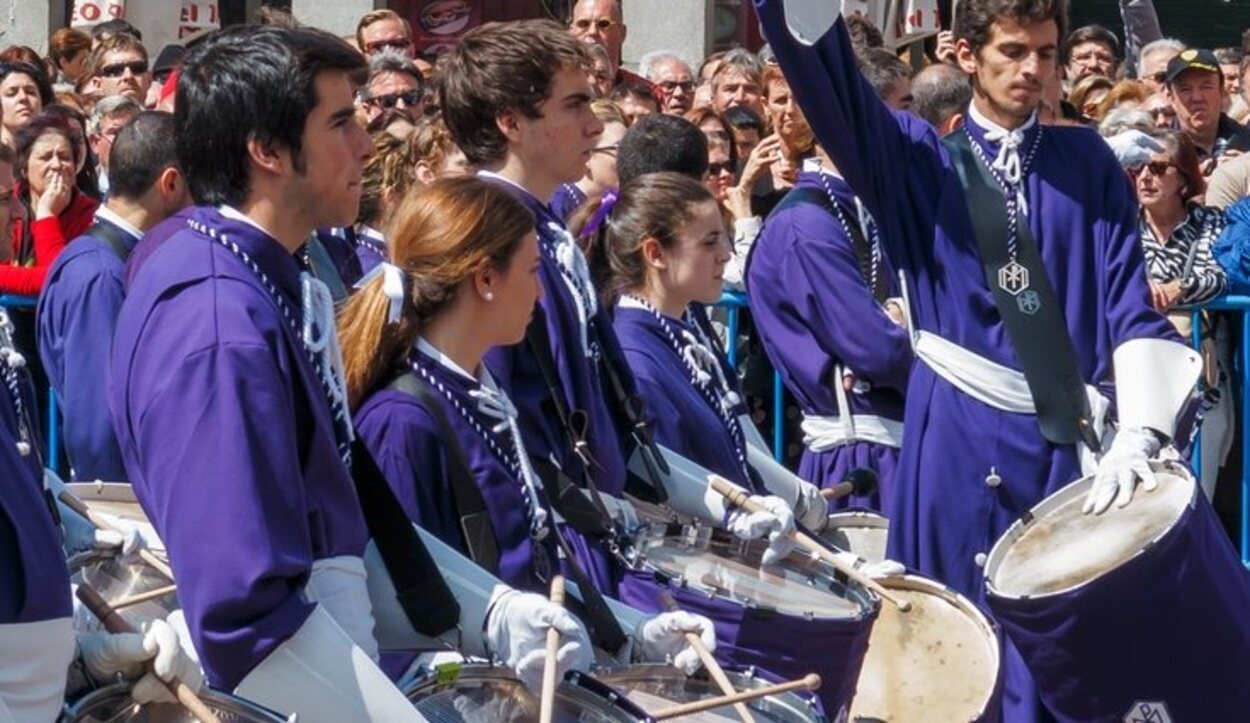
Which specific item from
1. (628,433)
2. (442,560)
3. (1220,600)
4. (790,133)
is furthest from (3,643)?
(790,133)

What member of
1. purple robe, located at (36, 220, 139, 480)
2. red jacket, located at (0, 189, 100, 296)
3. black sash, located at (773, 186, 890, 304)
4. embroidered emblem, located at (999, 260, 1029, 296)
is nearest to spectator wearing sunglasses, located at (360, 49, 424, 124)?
red jacket, located at (0, 189, 100, 296)

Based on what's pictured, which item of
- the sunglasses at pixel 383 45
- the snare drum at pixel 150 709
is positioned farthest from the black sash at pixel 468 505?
the sunglasses at pixel 383 45

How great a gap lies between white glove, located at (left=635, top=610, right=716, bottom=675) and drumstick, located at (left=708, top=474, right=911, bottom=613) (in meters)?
0.89

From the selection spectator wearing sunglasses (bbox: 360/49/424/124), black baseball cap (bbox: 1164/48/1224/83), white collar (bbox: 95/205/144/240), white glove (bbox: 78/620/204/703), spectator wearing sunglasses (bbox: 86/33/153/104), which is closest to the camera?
white glove (bbox: 78/620/204/703)

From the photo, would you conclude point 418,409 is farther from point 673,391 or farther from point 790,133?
point 790,133

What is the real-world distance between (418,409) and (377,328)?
19 cm

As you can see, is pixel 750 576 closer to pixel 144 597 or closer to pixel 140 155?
pixel 144 597

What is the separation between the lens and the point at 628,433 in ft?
17.3

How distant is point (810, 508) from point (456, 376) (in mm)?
1830

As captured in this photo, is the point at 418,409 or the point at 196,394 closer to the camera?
the point at 196,394

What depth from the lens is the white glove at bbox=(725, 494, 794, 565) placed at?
516 centimetres

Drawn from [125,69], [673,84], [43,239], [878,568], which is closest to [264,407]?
[878,568]

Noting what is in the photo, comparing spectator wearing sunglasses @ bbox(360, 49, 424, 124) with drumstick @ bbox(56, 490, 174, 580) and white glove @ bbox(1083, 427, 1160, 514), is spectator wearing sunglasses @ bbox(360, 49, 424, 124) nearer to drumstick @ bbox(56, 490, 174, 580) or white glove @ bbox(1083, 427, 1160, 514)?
white glove @ bbox(1083, 427, 1160, 514)

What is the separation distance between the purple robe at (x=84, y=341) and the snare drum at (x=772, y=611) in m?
1.87
